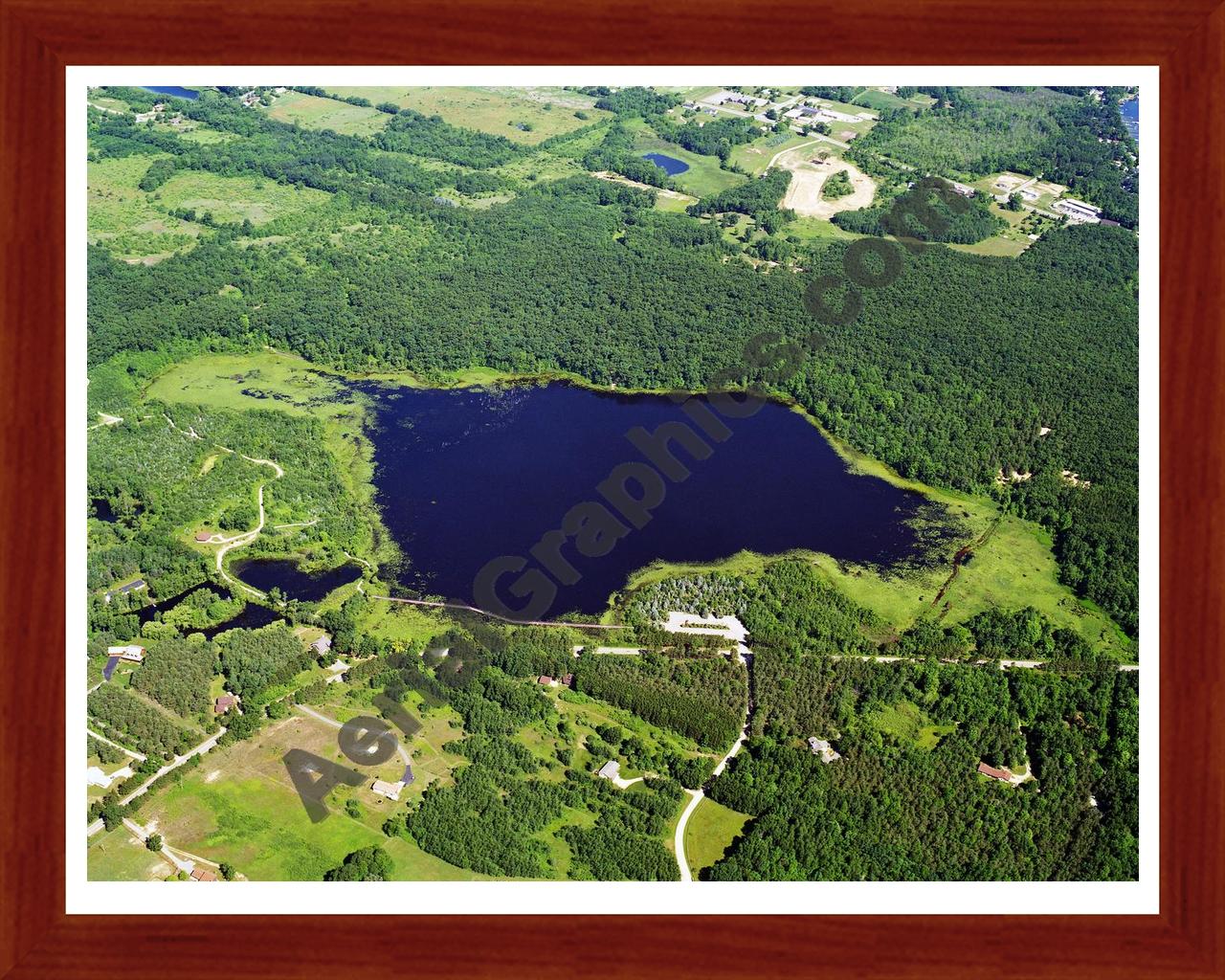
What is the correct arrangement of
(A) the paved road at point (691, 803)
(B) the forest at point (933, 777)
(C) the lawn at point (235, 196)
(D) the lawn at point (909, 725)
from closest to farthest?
(B) the forest at point (933, 777)
(A) the paved road at point (691, 803)
(D) the lawn at point (909, 725)
(C) the lawn at point (235, 196)

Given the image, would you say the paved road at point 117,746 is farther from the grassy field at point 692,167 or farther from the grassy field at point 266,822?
the grassy field at point 692,167

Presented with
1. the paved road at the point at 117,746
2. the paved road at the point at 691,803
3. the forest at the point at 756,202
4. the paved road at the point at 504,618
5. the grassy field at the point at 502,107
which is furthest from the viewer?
the grassy field at the point at 502,107

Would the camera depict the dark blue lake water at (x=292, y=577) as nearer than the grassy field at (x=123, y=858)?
No

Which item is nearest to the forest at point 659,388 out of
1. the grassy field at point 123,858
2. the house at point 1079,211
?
the grassy field at point 123,858

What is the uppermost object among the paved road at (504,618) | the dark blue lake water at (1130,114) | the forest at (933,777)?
the dark blue lake water at (1130,114)

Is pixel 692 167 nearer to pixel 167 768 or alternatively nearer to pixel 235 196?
pixel 235 196

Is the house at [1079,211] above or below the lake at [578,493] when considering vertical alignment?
above

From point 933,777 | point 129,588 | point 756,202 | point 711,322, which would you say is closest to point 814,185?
point 756,202
